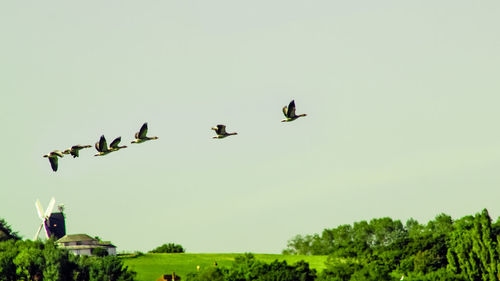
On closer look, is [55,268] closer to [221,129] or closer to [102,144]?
[102,144]

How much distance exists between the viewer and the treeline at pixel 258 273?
486 feet

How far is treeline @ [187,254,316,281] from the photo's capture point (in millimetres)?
148125

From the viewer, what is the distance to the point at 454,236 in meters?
182

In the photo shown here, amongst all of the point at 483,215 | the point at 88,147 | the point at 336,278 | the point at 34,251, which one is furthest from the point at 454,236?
the point at 88,147

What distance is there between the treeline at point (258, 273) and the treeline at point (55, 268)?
2297 cm

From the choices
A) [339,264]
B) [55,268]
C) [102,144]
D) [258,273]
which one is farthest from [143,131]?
[55,268]

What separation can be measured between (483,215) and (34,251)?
74.0 m

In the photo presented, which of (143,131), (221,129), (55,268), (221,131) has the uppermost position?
(55,268)

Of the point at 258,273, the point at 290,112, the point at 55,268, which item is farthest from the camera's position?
the point at 55,268

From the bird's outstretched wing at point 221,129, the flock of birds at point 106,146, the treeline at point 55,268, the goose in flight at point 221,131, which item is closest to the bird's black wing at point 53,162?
the flock of birds at point 106,146

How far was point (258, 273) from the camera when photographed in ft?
491

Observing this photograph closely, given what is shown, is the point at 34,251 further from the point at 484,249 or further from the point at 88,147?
the point at 88,147

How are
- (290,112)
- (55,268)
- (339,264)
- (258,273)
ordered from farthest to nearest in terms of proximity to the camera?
Answer: (55,268)
(339,264)
(258,273)
(290,112)

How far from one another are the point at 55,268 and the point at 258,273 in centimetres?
4223
